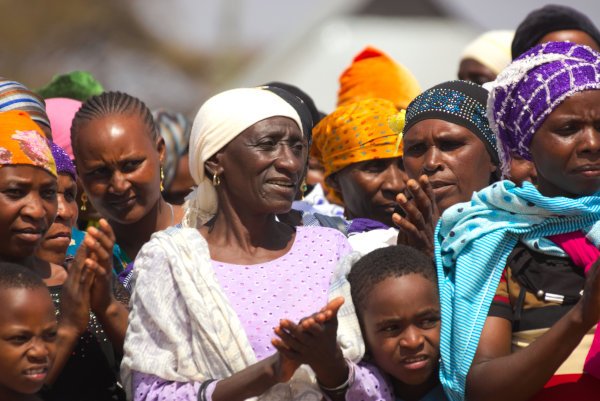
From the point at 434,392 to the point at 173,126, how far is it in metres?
5.39

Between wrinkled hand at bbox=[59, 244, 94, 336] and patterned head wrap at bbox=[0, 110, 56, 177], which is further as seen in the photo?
patterned head wrap at bbox=[0, 110, 56, 177]

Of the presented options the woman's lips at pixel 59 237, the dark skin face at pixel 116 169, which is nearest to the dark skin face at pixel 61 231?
the woman's lips at pixel 59 237

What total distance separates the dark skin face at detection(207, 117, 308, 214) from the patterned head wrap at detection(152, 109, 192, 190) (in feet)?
10.9

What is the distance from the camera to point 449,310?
4.01 m

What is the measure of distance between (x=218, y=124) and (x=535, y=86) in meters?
1.47

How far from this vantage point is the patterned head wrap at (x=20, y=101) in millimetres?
5840

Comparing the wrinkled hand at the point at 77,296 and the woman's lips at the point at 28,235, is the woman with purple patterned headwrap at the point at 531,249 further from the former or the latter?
the woman's lips at the point at 28,235

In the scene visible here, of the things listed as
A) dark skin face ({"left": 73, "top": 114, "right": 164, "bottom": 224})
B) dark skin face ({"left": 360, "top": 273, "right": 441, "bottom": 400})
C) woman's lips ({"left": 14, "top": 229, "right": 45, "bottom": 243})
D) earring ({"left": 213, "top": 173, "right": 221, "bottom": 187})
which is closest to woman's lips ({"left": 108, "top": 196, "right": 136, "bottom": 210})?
dark skin face ({"left": 73, "top": 114, "right": 164, "bottom": 224})

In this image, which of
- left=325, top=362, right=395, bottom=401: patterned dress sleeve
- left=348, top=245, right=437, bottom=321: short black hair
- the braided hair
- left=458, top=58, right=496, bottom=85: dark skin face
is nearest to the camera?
left=325, top=362, right=395, bottom=401: patterned dress sleeve

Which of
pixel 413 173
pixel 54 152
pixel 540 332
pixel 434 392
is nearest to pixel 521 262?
pixel 540 332

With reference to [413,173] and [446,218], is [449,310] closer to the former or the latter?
[446,218]

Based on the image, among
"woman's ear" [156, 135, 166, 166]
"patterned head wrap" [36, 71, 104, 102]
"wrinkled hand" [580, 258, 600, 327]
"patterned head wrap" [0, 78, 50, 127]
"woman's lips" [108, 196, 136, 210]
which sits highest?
"patterned head wrap" [36, 71, 104, 102]

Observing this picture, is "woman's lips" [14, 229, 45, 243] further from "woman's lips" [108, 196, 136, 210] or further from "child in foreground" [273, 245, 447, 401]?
"child in foreground" [273, 245, 447, 401]

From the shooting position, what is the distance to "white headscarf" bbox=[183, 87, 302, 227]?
469 cm
